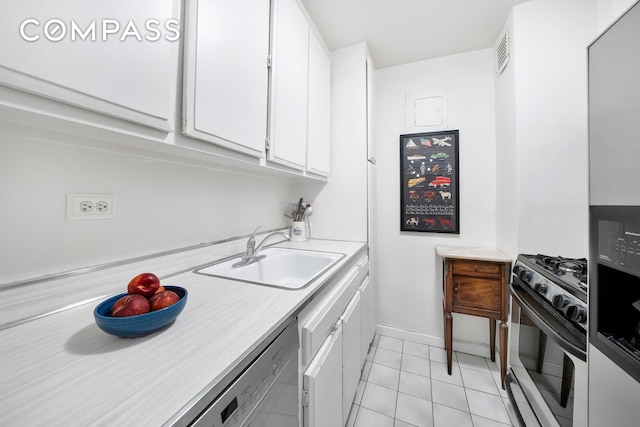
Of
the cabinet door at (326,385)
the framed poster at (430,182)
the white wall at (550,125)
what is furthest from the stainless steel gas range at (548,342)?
the cabinet door at (326,385)

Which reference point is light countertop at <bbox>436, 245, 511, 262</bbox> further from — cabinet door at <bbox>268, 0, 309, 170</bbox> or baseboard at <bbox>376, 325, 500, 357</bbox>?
cabinet door at <bbox>268, 0, 309, 170</bbox>

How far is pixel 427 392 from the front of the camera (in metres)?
1.48

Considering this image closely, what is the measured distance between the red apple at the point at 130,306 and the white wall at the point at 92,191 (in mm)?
332

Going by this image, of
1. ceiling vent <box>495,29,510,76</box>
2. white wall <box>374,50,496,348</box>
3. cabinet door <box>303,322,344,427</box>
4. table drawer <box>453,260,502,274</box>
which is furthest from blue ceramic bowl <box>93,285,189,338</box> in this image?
ceiling vent <box>495,29,510,76</box>

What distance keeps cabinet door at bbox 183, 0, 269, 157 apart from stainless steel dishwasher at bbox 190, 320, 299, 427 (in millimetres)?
689

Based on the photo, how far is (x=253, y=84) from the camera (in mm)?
992

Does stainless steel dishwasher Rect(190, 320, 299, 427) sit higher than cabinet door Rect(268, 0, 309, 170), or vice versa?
cabinet door Rect(268, 0, 309, 170)

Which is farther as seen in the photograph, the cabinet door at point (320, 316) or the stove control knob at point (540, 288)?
the stove control knob at point (540, 288)

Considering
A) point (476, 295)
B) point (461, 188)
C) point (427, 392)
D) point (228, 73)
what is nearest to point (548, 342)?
point (476, 295)

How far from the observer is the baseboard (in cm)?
184

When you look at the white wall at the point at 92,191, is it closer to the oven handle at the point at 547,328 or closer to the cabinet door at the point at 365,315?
the cabinet door at the point at 365,315

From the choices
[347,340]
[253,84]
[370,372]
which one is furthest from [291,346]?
[370,372]

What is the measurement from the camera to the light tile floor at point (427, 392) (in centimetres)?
129

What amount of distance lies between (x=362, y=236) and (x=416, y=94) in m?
1.40
